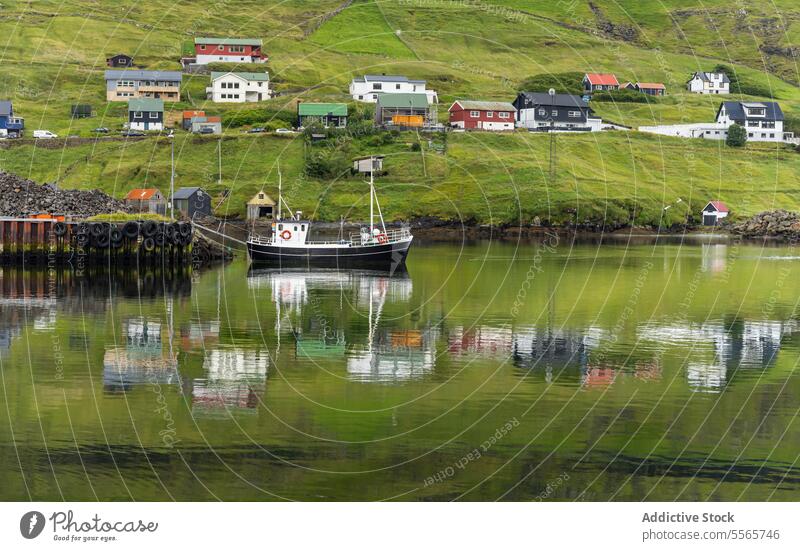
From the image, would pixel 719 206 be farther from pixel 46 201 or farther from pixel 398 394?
pixel 398 394

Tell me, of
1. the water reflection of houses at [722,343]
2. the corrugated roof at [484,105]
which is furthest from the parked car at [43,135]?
the water reflection of houses at [722,343]

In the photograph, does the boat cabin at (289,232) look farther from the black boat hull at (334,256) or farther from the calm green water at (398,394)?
the calm green water at (398,394)

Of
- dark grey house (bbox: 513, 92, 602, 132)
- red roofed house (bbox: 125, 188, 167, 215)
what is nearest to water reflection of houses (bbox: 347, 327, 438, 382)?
red roofed house (bbox: 125, 188, 167, 215)

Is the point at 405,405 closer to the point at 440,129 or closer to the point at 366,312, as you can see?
the point at 366,312

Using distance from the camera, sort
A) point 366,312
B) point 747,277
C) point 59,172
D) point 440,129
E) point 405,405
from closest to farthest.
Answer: point 405,405, point 366,312, point 747,277, point 59,172, point 440,129

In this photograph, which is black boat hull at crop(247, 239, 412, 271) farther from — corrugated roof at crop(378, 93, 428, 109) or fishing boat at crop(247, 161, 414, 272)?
corrugated roof at crop(378, 93, 428, 109)

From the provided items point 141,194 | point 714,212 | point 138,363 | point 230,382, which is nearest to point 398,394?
point 230,382

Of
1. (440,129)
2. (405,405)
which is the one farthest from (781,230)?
(405,405)
